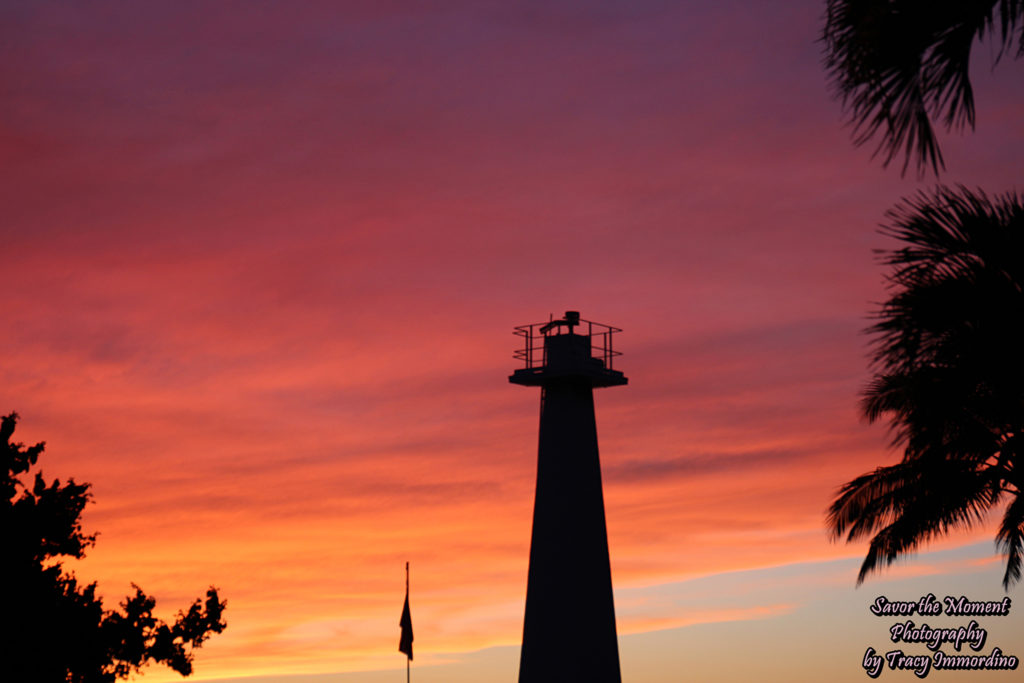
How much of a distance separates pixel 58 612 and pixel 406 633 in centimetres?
1681

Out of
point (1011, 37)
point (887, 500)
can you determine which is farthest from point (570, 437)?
point (1011, 37)

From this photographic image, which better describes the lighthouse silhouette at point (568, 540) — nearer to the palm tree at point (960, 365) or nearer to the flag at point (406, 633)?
the flag at point (406, 633)

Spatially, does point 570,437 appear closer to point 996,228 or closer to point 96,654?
point 96,654

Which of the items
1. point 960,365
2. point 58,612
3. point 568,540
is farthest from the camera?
point 568,540

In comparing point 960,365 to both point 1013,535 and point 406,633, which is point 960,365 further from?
point 406,633

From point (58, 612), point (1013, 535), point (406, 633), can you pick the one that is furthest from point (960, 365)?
point (406, 633)

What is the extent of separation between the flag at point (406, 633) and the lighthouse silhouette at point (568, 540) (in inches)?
220

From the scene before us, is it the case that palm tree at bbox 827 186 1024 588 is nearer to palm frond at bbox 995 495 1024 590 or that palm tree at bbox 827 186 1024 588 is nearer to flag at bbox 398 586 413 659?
palm frond at bbox 995 495 1024 590

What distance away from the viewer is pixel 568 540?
35.7m

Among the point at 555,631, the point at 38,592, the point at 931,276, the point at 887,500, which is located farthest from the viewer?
the point at 555,631

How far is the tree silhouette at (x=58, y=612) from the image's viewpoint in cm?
2438

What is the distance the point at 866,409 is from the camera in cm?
2541

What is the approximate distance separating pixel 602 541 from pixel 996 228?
2338cm

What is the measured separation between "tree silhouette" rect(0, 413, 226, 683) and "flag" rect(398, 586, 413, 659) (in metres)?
12.5
